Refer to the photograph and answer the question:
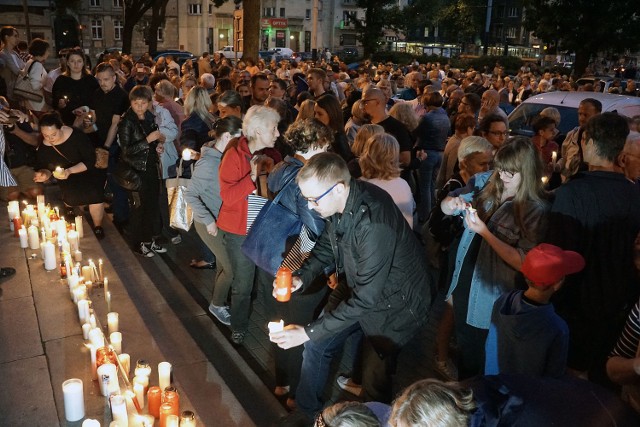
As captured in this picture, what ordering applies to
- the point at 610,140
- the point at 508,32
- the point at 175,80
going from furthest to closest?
1. the point at 508,32
2. the point at 175,80
3. the point at 610,140

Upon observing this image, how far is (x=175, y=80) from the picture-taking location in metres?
13.2

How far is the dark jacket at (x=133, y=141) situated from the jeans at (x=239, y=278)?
7.12 ft

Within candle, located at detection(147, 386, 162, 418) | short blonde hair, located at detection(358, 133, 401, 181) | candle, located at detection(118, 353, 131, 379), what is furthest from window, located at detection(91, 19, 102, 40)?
candle, located at detection(147, 386, 162, 418)

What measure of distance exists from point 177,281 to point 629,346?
4535 millimetres

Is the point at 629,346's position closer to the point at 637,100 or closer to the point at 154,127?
the point at 154,127

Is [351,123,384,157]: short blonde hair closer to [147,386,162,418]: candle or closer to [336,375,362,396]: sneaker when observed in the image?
[336,375,362,396]: sneaker

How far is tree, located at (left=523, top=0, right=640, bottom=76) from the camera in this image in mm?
27250

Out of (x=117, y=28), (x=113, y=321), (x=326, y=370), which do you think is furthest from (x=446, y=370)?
(x=117, y=28)

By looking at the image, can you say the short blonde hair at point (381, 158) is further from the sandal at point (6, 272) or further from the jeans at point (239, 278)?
the sandal at point (6, 272)

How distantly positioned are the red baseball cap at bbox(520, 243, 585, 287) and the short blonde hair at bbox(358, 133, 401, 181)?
1776 mm

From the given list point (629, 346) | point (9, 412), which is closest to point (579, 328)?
point (629, 346)

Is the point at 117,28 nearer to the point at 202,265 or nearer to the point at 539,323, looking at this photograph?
the point at 202,265

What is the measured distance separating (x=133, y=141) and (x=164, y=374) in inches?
134

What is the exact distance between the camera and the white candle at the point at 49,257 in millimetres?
5980
